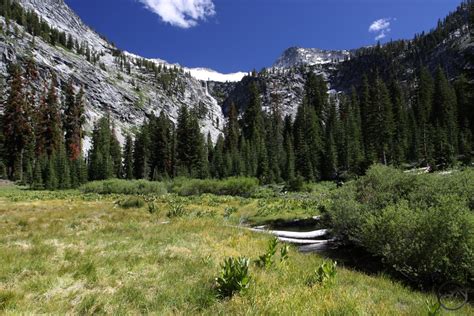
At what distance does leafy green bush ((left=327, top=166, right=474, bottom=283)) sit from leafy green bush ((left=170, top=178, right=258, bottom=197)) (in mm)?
31557

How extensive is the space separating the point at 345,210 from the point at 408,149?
191 feet

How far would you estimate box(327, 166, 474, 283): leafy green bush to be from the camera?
995 centimetres

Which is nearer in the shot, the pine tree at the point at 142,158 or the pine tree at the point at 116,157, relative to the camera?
the pine tree at the point at 142,158

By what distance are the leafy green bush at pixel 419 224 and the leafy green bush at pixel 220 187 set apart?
31557 mm

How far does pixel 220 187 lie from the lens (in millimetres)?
47531

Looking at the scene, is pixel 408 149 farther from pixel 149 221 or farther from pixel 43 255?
pixel 43 255

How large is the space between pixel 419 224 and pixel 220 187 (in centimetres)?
3776

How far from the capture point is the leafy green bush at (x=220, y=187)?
Result: 47250 millimetres

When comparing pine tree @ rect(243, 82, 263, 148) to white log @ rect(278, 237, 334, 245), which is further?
pine tree @ rect(243, 82, 263, 148)

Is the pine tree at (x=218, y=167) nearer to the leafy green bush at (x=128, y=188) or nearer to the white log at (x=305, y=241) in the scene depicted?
the leafy green bush at (x=128, y=188)

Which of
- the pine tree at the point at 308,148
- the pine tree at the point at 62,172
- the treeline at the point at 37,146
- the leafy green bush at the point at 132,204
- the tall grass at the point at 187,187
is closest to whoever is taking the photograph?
the leafy green bush at the point at 132,204

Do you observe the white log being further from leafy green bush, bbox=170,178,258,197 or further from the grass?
leafy green bush, bbox=170,178,258,197

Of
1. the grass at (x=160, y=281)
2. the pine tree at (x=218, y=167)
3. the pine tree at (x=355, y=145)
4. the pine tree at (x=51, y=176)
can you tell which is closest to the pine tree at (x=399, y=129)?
the pine tree at (x=355, y=145)

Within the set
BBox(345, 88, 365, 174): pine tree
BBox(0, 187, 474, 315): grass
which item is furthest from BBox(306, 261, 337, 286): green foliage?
BBox(345, 88, 365, 174): pine tree
